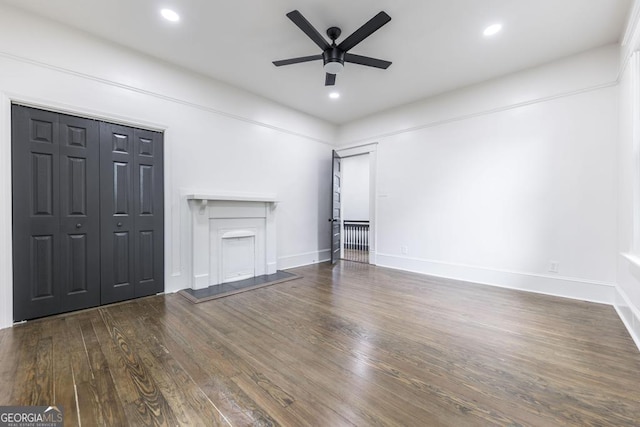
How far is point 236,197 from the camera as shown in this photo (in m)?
4.05

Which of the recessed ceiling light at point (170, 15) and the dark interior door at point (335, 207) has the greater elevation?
Answer: the recessed ceiling light at point (170, 15)

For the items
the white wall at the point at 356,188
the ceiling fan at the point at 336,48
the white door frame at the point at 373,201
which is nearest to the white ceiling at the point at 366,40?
the ceiling fan at the point at 336,48

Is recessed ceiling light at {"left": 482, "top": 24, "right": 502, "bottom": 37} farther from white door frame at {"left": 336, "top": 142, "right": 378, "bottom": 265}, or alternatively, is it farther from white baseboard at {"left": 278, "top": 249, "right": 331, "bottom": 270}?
white baseboard at {"left": 278, "top": 249, "right": 331, "bottom": 270}

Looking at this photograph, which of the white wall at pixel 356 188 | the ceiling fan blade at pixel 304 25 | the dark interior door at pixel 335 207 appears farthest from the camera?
the white wall at pixel 356 188

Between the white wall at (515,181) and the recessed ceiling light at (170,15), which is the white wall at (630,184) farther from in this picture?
the recessed ceiling light at (170,15)

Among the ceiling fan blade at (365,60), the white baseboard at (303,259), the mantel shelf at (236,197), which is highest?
the ceiling fan blade at (365,60)

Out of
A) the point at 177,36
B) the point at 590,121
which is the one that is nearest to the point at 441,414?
the point at 590,121

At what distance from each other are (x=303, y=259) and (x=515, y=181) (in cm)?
390

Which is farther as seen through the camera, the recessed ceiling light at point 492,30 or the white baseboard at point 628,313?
the recessed ceiling light at point 492,30

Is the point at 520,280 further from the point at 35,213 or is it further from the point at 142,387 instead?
the point at 35,213

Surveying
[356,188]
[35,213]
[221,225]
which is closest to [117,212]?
[35,213]

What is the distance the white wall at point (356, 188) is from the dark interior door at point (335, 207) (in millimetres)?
2375

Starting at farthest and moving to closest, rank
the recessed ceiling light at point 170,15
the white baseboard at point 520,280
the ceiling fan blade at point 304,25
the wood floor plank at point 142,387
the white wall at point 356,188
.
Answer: the white wall at point 356,188 → the white baseboard at point 520,280 → the recessed ceiling light at point 170,15 → the ceiling fan blade at point 304,25 → the wood floor plank at point 142,387

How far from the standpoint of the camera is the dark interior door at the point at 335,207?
18.7 ft
